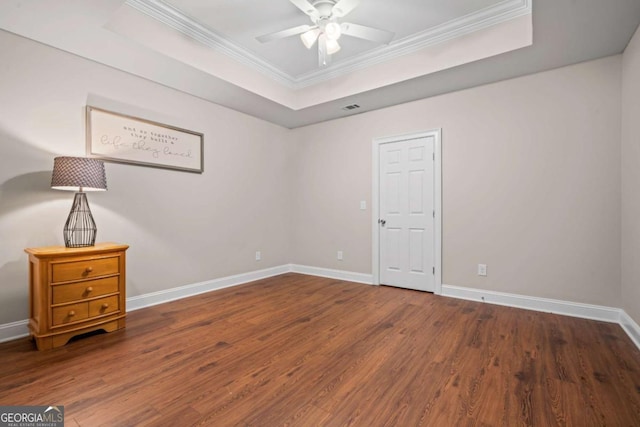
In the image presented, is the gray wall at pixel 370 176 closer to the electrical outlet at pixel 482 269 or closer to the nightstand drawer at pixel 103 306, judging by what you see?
the electrical outlet at pixel 482 269

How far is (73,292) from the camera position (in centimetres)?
229

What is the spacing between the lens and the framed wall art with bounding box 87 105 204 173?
110 inches

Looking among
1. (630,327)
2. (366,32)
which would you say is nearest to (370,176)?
(366,32)

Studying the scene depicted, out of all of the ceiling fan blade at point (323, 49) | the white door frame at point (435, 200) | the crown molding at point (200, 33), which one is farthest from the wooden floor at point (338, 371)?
the crown molding at point (200, 33)

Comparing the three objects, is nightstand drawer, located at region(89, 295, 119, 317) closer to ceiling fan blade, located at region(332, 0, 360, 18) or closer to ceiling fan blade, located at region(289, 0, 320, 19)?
ceiling fan blade, located at region(289, 0, 320, 19)

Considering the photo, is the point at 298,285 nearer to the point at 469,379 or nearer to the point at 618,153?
the point at 469,379

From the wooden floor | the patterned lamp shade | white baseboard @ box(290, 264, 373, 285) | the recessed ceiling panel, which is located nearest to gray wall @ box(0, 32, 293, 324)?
white baseboard @ box(290, 264, 373, 285)

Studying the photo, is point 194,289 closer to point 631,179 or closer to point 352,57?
point 352,57

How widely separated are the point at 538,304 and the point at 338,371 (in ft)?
7.99

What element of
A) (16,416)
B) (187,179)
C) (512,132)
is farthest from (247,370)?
(512,132)

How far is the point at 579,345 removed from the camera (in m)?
2.23

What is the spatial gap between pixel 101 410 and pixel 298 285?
8.87 ft
